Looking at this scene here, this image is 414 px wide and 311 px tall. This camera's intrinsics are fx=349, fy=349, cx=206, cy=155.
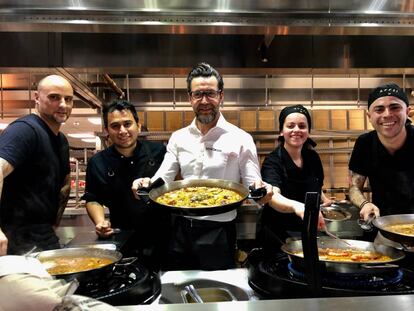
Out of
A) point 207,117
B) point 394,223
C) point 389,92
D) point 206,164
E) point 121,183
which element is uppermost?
point 389,92

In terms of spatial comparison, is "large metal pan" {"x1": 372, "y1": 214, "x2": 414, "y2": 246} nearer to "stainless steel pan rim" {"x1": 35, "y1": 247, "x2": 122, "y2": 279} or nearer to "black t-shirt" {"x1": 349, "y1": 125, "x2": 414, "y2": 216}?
"black t-shirt" {"x1": 349, "y1": 125, "x2": 414, "y2": 216}

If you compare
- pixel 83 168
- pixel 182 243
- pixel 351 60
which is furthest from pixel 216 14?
pixel 83 168

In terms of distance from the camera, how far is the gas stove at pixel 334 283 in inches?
42.2

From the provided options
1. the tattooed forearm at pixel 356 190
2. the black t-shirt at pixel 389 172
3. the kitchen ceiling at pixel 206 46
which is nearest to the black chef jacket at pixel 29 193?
the kitchen ceiling at pixel 206 46

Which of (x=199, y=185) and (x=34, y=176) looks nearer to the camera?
(x=199, y=185)

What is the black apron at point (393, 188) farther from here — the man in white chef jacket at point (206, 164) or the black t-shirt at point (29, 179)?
the black t-shirt at point (29, 179)

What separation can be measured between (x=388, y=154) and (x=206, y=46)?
2.21 meters

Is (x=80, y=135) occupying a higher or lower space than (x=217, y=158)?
higher

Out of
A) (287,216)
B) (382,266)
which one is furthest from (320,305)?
(287,216)

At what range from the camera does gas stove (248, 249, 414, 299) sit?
107cm

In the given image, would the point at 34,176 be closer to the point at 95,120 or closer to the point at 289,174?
the point at 289,174

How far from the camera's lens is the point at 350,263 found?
1.10 meters

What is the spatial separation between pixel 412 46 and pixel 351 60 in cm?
65

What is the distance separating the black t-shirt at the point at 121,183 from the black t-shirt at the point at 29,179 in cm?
29
